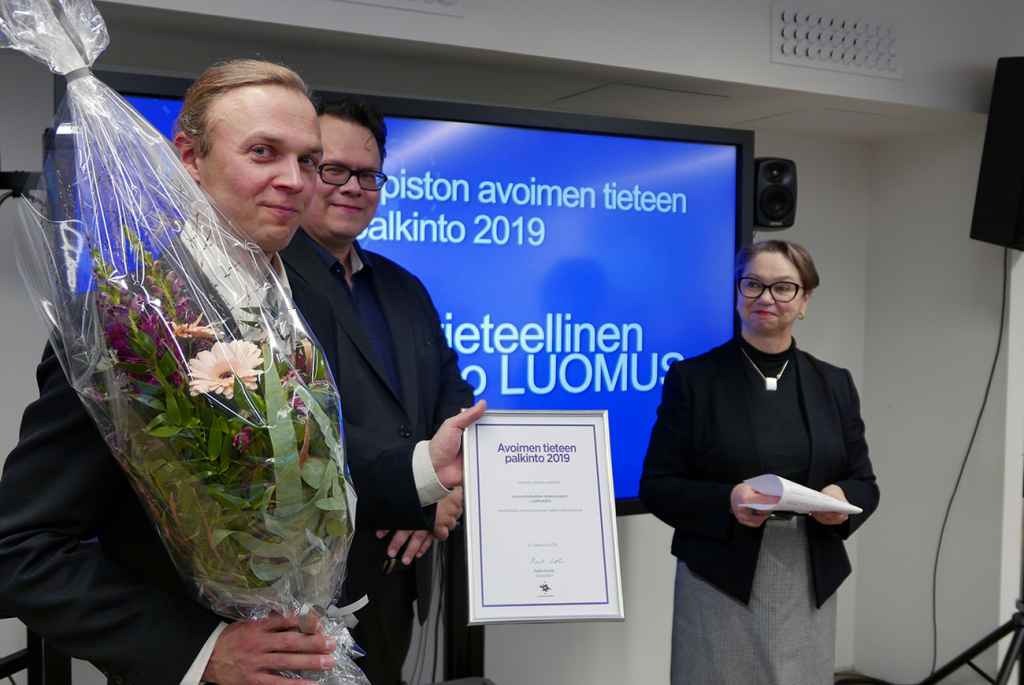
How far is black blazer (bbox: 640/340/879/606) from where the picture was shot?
8.34 feet

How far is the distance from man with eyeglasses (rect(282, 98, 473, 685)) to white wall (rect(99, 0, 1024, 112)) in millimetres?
791

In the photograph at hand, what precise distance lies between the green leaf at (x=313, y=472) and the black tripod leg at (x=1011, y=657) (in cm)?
314

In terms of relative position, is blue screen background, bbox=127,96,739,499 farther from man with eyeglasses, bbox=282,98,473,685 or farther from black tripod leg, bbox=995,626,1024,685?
black tripod leg, bbox=995,626,1024,685

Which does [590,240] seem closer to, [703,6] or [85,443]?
[703,6]

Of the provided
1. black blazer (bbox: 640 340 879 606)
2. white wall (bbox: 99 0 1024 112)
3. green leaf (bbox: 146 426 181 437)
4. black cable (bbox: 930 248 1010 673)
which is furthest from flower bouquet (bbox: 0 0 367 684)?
black cable (bbox: 930 248 1010 673)

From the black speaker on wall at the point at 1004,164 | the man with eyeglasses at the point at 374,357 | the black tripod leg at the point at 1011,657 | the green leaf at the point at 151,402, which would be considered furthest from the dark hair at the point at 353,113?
the black tripod leg at the point at 1011,657

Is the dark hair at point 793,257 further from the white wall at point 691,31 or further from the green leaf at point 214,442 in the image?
the green leaf at point 214,442

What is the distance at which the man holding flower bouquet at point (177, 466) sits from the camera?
3.39 feet

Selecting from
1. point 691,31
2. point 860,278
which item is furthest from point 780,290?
point 860,278

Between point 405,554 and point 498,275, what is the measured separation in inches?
56.8

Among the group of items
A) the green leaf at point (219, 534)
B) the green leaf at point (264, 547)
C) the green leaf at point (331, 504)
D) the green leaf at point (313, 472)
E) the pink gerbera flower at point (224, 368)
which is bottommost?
the green leaf at point (264, 547)

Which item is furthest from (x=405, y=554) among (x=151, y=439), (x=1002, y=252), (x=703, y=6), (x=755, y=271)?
(x=1002, y=252)

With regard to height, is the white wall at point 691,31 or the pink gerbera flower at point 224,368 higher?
the white wall at point 691,31

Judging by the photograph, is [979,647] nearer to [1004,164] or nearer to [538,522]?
[1004,164]
